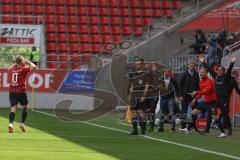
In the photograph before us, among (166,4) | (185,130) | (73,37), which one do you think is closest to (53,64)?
(73,37)

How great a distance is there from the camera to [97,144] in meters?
16.5

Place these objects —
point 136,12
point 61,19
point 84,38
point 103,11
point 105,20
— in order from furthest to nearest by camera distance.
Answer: point 136,12
point 103,11
point 105,20
point 61,19
point 84,38

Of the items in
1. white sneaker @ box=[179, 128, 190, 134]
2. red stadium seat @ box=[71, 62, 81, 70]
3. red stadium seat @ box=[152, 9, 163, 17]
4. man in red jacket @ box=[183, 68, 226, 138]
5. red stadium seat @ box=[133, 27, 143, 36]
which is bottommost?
white sneaker @ box=[179, 128, 190, 134]

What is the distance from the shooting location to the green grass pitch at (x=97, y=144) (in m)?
14.1

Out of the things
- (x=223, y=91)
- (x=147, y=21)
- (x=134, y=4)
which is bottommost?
(x=223, y=91)

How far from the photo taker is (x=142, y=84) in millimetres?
19656

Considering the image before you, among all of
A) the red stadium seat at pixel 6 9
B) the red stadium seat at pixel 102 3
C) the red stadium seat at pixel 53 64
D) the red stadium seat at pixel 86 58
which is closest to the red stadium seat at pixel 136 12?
the red stadium seat at pixel 102 3

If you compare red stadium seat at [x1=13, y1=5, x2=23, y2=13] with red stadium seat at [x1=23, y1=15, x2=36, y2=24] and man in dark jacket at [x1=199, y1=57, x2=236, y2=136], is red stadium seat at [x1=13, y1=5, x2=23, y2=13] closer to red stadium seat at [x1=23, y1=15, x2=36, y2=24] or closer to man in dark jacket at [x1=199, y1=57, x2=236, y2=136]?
red stadium seat at [x1=23, y1=15, x2=36, y2=24]

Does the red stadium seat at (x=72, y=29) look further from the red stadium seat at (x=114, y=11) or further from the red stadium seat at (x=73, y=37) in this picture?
the red stadium seat at (x=114, y=11)

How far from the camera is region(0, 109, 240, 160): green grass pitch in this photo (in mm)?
14062

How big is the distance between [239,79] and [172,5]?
708 inches

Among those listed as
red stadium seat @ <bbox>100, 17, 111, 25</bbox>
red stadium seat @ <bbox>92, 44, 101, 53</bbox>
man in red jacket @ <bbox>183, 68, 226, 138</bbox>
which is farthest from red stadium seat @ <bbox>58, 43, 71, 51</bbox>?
man in red jacket @ <bbox>183, 68, 226, 138</bbox>

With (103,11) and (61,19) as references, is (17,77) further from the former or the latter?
(103,11)

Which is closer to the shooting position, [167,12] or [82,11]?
[82,11]
